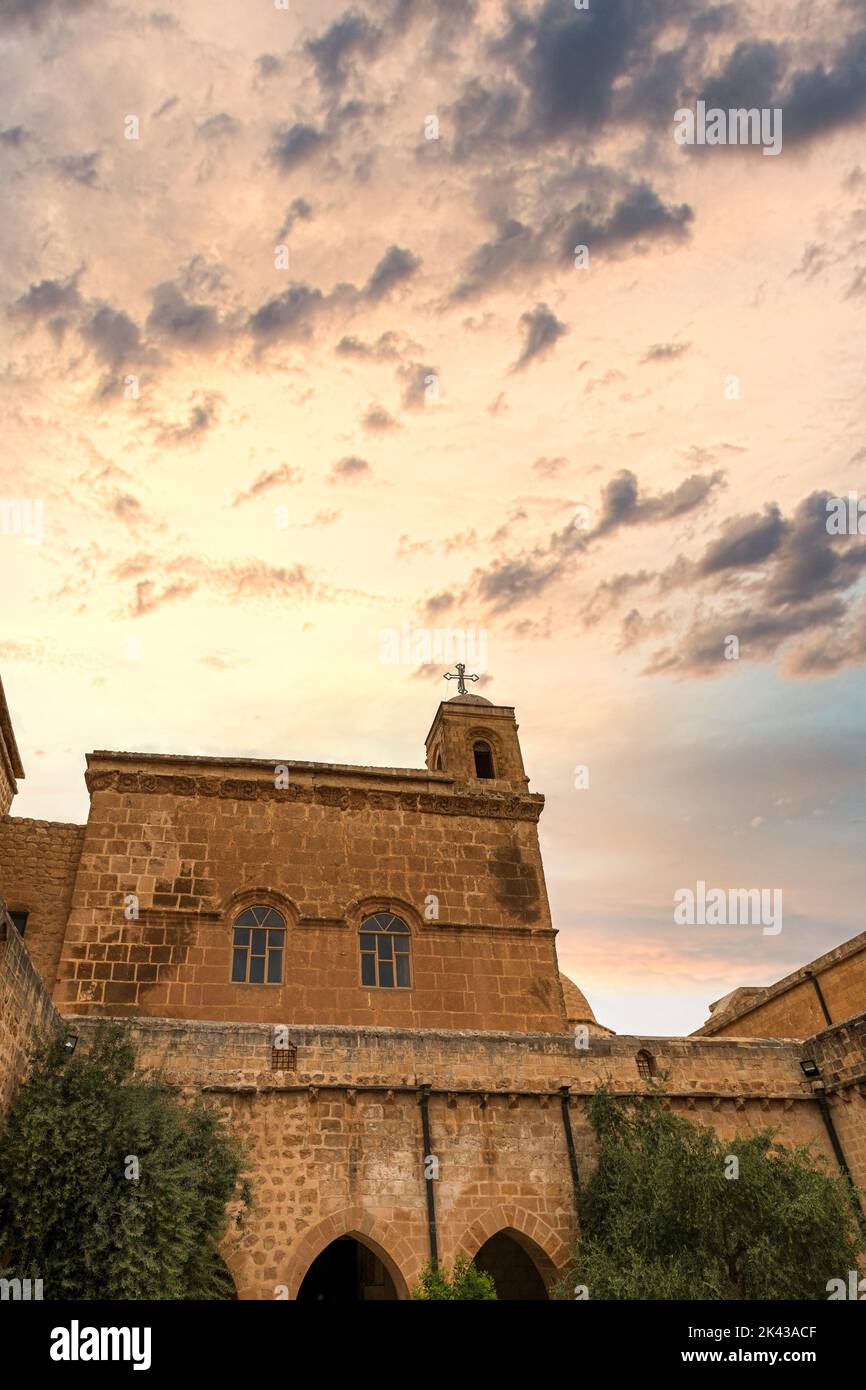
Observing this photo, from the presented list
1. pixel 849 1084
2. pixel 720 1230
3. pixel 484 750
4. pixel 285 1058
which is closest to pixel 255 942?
pixel 285 1058

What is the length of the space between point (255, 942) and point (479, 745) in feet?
25.9

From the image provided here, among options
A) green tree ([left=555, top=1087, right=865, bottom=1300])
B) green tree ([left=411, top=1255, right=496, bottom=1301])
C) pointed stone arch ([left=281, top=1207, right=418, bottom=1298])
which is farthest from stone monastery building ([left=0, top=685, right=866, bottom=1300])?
green tree ([left=555, top=1087, right=865, bottom=1300])

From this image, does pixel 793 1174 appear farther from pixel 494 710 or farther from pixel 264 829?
pixel 494 710

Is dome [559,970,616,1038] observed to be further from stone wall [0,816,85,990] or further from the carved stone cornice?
stone wall [0,816,85,990]

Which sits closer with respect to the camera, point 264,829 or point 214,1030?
point 214,1030

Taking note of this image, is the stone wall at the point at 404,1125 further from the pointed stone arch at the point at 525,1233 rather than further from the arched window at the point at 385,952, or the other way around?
the arched window at the point at 385,952

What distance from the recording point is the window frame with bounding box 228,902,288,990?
18.4 metres

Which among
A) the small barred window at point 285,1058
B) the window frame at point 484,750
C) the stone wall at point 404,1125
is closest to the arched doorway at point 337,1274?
the stone wall at point 404,1125

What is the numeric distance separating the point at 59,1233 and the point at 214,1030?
12.4ft

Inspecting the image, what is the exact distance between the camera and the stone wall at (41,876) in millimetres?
18016

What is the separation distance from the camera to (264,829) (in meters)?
20.0

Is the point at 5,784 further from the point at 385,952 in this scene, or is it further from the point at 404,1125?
the point at 404,1125

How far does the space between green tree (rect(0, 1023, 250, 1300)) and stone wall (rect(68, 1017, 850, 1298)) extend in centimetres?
105
